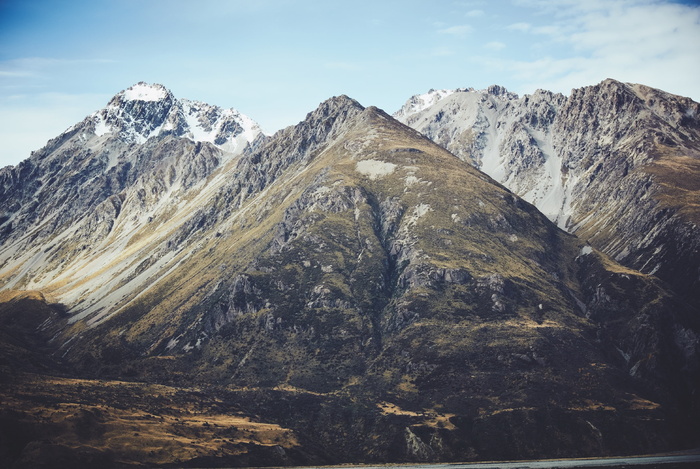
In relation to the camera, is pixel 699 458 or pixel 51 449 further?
pixel 699 458

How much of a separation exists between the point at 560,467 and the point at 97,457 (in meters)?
146

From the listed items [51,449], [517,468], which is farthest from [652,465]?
[51,449]

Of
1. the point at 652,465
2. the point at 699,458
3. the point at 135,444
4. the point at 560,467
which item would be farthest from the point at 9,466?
the point at 699,458

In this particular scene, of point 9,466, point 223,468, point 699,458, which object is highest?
point 9,466

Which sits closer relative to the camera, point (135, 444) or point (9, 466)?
point (9, 466)

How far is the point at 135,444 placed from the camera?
655ft

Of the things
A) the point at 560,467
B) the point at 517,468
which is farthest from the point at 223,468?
the point at 560,467

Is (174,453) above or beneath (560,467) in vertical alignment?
above

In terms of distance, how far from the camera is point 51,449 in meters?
184

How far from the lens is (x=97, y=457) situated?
18800 cm

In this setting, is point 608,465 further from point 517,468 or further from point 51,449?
point 51,449

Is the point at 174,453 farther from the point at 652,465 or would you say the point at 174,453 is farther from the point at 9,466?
the point at 652,465

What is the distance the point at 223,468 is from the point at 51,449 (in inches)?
2061

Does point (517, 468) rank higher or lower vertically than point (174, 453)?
lower
